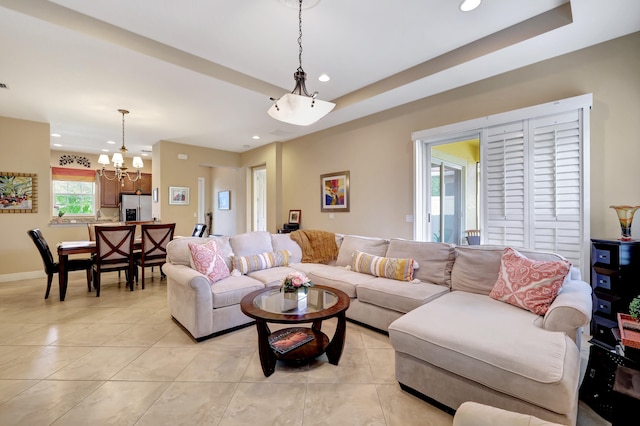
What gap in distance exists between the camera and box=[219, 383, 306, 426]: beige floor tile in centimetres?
161

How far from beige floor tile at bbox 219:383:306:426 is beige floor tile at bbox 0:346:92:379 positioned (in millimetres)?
1541

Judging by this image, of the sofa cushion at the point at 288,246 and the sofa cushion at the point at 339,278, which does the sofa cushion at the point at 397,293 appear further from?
the sofa cushion at the point at 288,246

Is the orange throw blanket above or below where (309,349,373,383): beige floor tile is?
above

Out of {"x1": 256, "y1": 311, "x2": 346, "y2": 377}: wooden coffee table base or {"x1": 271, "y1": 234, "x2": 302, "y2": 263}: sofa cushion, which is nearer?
{"x1": 256, "y1": 311, "x2": 346, "y2": 377}: wooden coffee table base

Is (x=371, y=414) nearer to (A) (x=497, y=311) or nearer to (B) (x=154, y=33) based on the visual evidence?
(A) (x=497, y=311)

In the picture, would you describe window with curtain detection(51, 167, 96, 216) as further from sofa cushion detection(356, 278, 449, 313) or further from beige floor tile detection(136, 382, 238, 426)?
sofa cushion detection(356, 278, 449, 313)

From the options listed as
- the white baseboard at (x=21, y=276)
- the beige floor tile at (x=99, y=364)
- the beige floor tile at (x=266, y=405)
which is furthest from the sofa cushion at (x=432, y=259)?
the white baseboard at (x=21, y=276)

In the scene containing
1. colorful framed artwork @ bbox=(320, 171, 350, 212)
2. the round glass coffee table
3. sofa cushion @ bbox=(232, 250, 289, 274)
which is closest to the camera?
the round glass coffee table

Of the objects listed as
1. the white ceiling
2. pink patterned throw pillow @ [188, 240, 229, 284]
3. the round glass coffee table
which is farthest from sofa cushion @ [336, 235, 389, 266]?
the white ceiling

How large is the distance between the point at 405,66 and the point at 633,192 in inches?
101

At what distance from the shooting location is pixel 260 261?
3457 mm

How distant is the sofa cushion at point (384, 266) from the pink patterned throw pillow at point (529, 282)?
31.9 inches

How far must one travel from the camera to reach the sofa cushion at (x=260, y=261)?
10.9 feet

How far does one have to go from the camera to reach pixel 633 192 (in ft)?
8.12
